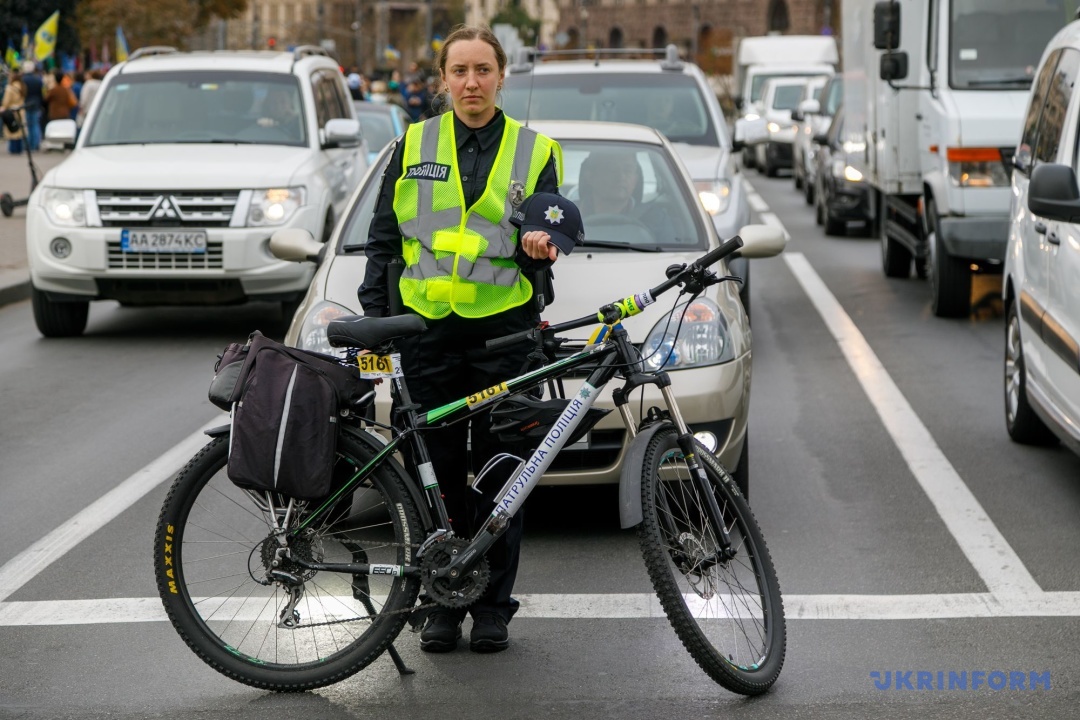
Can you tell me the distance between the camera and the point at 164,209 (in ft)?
38.8

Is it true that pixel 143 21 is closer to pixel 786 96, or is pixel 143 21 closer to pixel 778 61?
pixel 778 61

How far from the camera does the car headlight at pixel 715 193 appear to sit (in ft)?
36.9

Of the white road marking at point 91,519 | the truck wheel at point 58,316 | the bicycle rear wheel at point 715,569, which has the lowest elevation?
the truck wheel at point 58,316

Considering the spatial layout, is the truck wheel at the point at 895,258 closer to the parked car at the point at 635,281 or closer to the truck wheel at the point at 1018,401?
the truck wheel at the point at 1018,401

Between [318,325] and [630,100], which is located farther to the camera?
[630,100]

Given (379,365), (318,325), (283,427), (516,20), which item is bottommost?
(516,20)

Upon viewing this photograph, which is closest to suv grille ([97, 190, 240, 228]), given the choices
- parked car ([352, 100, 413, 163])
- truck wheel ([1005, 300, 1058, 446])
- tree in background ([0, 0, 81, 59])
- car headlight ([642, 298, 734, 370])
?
truck wheel ([1005, 300, 1058, 446])

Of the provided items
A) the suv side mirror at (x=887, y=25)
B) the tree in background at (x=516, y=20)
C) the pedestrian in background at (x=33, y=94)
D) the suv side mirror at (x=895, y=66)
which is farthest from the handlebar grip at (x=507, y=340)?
the tree in background at (x=516, y=20)

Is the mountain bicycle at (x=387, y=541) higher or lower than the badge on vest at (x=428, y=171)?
lower

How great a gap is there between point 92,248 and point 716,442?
6465 millimetres

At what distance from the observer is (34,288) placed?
40.0 ft

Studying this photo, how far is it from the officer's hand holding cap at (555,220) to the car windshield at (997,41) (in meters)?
8.85

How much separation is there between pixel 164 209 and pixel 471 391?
7.12 meters

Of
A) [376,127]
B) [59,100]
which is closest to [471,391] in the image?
[376,127]
